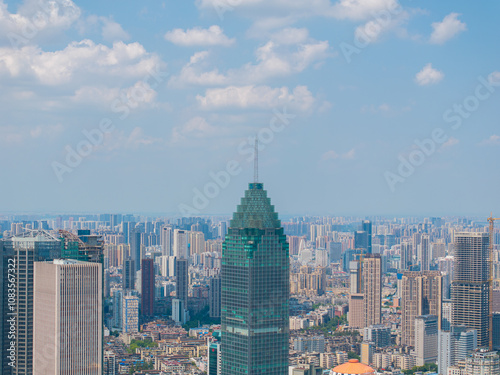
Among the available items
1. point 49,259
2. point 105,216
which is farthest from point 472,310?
point 105,216

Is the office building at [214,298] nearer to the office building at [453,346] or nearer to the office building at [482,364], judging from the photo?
the office building at [453,346]

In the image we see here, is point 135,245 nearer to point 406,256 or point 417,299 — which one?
point 406,256

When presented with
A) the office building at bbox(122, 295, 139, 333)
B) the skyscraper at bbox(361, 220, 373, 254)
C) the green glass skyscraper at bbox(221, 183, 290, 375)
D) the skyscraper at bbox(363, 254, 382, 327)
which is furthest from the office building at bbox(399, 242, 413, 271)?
the green glass skyscraper at bbox(221, 183, 290, 375)

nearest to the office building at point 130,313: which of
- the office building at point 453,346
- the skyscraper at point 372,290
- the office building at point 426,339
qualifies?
the skyscraper at point 372,290

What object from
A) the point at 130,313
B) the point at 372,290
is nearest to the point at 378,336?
the point at 372,290

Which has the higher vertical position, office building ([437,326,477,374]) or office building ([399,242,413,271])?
office building ([399,242,413,271])

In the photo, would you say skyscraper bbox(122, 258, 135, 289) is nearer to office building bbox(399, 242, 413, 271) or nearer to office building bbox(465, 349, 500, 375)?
office building bbox(399, 242, 413, 271)
